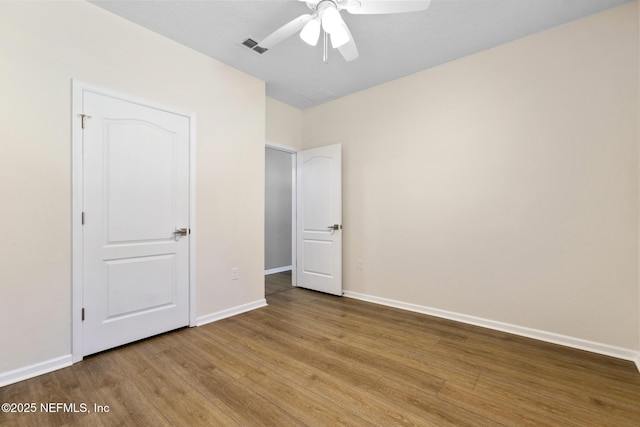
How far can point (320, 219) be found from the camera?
4242mm

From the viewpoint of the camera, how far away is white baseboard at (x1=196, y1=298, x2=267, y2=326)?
301 centimetres

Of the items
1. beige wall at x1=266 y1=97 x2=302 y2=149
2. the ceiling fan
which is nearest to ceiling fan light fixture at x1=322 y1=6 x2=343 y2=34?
the ceiling fan

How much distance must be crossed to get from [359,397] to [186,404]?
108cm

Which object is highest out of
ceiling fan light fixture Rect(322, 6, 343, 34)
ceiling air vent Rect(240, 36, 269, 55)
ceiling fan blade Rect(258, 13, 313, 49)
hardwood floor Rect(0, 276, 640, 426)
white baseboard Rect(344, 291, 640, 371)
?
ceiling air vent Rect(240, 36, 269, 55)

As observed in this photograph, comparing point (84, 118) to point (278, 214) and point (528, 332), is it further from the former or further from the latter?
point (528, 332)

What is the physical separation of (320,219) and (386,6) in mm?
2842

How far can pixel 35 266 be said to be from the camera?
2064 mm

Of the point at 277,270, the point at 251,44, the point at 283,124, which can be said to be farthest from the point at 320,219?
the point at 251,44

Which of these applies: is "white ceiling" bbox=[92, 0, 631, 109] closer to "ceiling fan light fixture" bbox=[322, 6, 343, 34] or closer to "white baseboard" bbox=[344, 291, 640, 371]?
"ceiling fan light fixture" bbox=[322, 6, 343, 34]

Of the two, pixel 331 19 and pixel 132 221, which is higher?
pixel 331 19

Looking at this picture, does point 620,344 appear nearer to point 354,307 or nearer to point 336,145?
point 354,307

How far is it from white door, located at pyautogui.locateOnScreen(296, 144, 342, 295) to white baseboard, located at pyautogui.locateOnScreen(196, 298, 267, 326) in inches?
37.5

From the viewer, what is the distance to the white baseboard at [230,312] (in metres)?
3.01

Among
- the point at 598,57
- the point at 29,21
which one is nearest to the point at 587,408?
the point at 598,57
